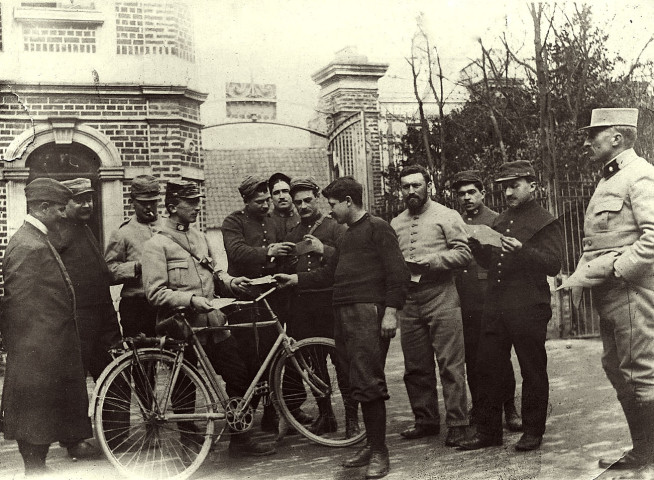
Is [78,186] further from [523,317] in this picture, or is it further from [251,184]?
[523,317]

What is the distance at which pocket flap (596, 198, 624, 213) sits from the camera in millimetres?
4445

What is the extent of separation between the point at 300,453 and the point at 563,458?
5.72 feet

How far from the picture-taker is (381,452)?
14.6ft

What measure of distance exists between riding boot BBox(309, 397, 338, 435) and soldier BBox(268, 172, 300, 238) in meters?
1.33

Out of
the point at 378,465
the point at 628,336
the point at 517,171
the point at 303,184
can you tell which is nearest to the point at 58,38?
the point at 303,184

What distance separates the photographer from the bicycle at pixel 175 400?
4.40 m

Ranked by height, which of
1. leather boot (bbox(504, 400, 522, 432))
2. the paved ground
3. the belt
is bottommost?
the paved ground

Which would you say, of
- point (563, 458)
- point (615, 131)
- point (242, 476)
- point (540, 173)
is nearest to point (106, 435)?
point (242, 476)

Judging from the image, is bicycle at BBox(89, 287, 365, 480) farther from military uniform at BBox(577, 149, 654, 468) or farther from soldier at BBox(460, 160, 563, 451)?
military uniform at BBox(577, 149, 654, 468)

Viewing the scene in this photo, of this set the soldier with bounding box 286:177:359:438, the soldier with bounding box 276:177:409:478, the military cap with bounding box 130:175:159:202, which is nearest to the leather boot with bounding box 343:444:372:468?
the soldier with bounding box 276:177:409:478

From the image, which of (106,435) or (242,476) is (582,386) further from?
(106,435)

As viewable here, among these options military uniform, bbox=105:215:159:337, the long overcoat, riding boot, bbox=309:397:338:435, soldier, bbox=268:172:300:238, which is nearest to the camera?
the long overcoat

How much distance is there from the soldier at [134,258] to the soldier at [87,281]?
0.35ft

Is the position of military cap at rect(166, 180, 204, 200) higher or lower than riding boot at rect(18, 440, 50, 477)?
higher
